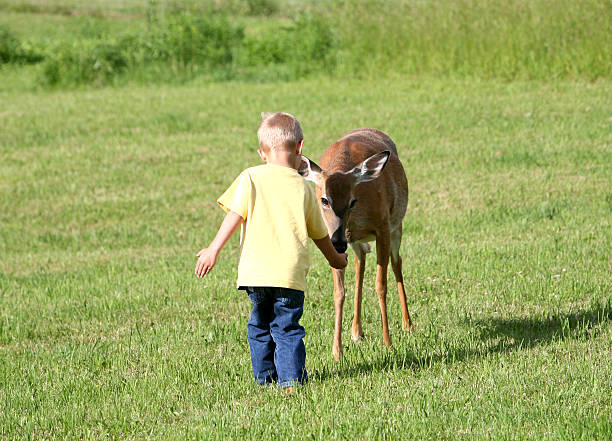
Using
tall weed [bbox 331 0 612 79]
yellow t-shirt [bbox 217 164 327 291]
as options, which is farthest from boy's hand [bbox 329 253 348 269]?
tall weed [bbox 331 0 612 79]

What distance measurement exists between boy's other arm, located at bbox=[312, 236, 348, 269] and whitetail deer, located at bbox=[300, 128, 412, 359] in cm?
23

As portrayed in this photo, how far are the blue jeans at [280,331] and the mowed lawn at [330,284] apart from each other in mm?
176

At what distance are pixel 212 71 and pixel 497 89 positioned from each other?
962cm

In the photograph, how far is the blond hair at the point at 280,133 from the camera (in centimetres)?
491

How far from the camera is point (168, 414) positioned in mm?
5078

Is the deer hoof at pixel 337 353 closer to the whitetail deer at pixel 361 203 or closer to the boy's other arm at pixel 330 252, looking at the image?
the whitetail deer at pixel 361 203

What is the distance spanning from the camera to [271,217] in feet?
16.2

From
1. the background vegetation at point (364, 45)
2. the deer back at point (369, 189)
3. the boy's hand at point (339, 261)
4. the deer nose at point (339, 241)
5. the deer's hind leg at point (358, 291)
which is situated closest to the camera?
the boy's hand at point (339, 261)

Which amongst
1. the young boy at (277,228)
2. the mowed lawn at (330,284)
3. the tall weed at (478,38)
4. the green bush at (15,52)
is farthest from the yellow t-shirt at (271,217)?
the green bush at (15,52)

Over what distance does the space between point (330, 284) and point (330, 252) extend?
9.94 feet

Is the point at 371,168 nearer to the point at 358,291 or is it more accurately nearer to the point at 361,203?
the point at 361,203

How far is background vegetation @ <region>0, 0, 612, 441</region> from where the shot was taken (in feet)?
16.5

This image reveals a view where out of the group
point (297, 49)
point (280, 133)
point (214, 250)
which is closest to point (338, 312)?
point (214, 250)

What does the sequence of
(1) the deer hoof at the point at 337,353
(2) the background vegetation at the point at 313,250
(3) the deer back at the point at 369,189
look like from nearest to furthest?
(2) the background vegetation at the point at 313,250, (1) the deer hoof at the point at 337,353, (3) the deer back at the point at 369,189
